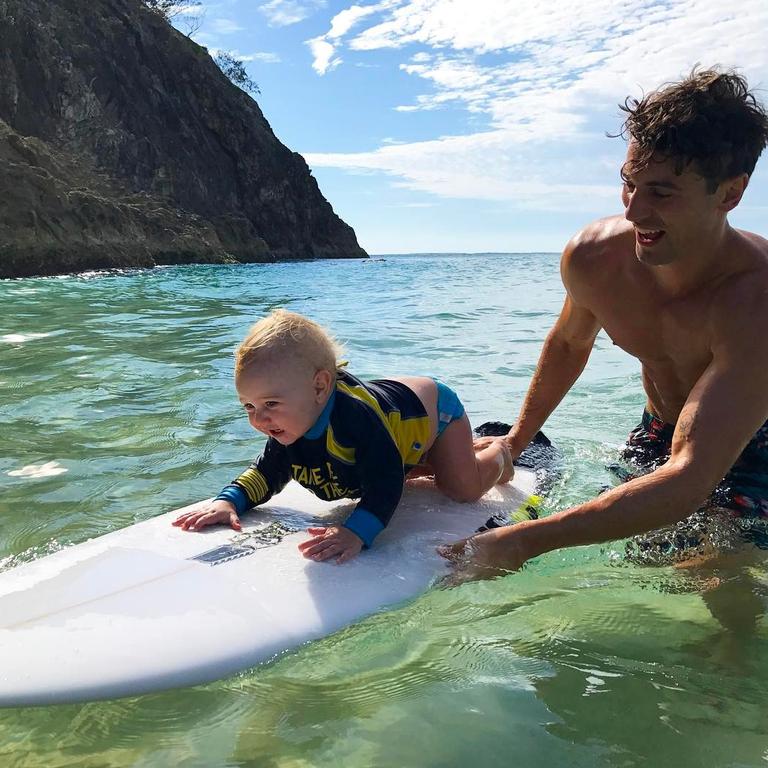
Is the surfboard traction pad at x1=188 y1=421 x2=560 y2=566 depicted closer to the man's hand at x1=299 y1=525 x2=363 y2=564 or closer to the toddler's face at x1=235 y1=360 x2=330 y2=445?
the man's hand at x1=299 y1=525 x2=363 y2=564


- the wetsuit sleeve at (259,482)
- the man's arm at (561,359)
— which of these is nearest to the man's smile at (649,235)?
the man's arm at (561,359)

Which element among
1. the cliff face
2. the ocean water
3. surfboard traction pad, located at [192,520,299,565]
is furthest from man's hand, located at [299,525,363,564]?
the cliff face

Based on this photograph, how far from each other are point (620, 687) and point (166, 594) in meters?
1.39

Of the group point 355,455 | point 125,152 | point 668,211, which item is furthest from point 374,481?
point 125,152

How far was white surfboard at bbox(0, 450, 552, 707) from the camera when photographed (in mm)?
2074

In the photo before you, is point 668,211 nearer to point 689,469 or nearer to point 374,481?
point 689,469

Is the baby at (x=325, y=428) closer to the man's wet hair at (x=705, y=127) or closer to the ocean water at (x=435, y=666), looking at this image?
the ocean water at (x=435, y=666)

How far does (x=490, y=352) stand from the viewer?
8875 mm

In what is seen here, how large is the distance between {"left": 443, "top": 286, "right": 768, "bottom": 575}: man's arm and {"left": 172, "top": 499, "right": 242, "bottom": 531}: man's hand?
42.5 inches

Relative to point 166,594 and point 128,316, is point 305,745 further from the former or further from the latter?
point 128,316

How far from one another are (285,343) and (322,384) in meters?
0.22

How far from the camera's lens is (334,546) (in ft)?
9.05

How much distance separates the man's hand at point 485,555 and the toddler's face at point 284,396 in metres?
0.69

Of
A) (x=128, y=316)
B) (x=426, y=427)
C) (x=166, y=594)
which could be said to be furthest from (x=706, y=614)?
(x=128, y=316)
